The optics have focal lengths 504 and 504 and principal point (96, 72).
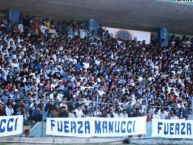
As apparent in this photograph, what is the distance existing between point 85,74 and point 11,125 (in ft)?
25.0

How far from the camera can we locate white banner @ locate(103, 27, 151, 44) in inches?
1107

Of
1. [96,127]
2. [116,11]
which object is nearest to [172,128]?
[96,127]

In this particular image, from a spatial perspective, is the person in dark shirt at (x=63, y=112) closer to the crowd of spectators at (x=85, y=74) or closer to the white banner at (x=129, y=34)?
the crowd of spectators at (x=85, y=74)

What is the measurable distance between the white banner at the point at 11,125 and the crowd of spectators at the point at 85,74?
0.77 m

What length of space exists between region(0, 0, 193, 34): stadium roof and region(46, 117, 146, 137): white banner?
8068 mm

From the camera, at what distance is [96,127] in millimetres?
15539

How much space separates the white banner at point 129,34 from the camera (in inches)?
1107

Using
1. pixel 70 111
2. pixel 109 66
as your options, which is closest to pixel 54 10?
pixel 109 66

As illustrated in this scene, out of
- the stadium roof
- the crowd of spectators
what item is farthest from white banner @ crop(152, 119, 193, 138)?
the stadium roof

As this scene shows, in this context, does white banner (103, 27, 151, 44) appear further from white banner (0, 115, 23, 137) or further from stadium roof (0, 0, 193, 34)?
white banner (0, 115, 23, 137)

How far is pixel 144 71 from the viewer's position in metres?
24.7

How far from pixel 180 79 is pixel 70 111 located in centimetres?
1053

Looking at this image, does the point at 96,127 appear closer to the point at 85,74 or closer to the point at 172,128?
the point at 172,128

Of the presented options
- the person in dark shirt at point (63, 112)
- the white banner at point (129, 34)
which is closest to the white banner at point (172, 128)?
the person in dark shirt at point (63, 112)
